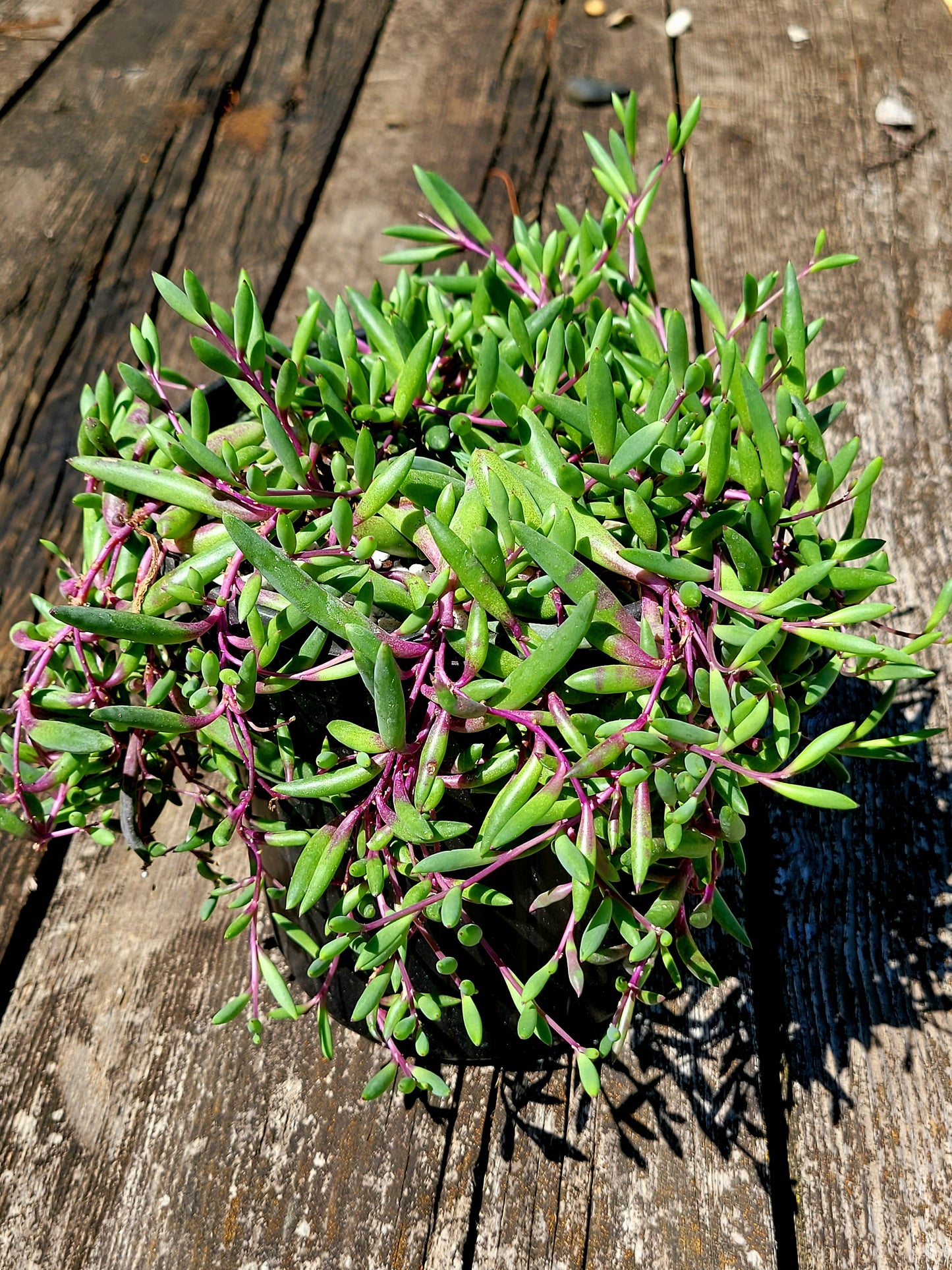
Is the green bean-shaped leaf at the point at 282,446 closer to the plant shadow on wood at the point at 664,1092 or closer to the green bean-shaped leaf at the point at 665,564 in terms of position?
the green bean-shaped leaf at the point at 665,564

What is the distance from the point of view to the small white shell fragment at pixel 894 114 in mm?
1770

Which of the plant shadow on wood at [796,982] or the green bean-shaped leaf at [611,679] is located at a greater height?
the green bean-shaped leaf at [611,679]

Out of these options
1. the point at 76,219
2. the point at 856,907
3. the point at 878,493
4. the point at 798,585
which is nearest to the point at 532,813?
the point at 798,585

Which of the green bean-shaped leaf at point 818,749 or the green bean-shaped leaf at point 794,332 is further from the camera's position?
the green bean-shaped leaf at point 794,332

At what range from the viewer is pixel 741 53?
193 cm

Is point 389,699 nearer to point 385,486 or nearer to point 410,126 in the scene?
point 385,486

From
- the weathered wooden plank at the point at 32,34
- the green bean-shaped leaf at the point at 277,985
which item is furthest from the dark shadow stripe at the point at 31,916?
the weathered wooden plank at the point at 32,34

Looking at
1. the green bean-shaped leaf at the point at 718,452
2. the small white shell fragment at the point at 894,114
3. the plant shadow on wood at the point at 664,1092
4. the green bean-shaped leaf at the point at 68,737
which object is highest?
the green bean-shaped leaf at the point at 718,452

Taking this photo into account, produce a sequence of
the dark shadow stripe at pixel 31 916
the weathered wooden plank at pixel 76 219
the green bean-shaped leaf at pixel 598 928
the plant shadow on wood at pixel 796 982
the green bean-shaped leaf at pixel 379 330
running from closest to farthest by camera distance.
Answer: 1. the green bean-shaped leaf at pixel 598 928
2. the green bean-shaped leaf at pixel 379 330
3. the plant shadow on wood at pixel 796 982
4. the dark shadow stripe at pixel 31 916
5. the weathered wooden plank at pixel 76 219

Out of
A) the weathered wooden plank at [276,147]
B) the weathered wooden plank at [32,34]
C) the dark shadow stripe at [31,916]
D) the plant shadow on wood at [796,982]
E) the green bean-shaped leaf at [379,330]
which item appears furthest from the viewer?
the weathered wooden plank at [32,34]

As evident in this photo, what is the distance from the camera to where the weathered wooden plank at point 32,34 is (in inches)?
77.3

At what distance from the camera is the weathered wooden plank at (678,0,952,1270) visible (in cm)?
88

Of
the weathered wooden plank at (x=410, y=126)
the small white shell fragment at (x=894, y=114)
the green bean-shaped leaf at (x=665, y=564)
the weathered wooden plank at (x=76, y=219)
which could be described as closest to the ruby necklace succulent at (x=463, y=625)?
the green bean-shaped leaf at (x=665, y=564)

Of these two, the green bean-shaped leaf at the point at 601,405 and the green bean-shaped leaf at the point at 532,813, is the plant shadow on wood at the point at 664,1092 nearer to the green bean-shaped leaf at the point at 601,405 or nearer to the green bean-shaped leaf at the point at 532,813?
the green bean-shaped leaf at the point at 532,813
